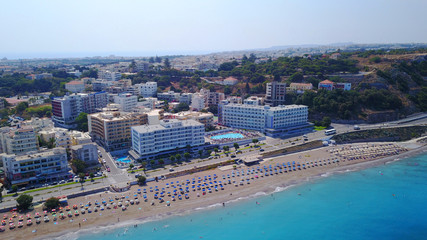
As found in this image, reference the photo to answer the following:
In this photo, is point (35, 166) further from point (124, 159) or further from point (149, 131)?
point (149, 131)

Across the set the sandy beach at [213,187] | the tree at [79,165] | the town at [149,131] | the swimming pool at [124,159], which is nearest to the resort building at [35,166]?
the town at [149,131]

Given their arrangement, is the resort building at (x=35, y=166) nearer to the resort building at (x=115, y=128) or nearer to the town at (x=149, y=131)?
the town at (x=149, y=131)

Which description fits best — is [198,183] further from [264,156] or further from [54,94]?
[54,94]

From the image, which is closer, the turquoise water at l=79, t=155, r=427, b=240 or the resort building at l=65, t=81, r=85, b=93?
the turquoise water at l=79, t=155, r=427, b=240

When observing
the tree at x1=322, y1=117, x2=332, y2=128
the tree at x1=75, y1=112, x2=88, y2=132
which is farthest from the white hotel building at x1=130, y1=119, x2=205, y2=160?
the tree at x1=322, y1=117, x2=332, y2=128

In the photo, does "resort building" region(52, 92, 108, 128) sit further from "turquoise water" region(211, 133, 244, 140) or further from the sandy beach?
the sandy beach
